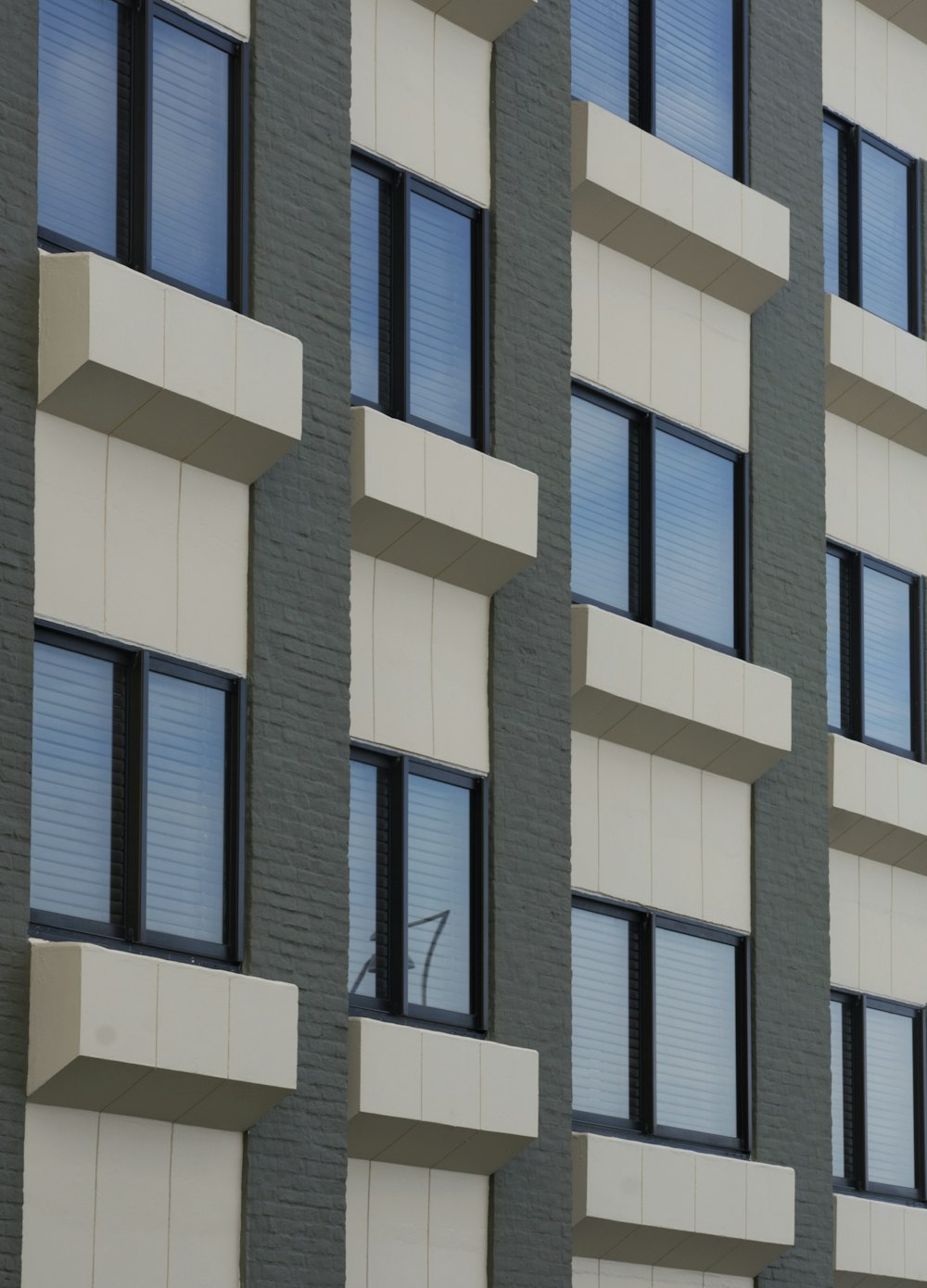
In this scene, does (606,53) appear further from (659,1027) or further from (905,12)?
(659,1027)

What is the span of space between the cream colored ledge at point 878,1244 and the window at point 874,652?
4.46m

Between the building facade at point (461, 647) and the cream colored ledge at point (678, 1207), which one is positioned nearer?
the building facade at point (461, 647)

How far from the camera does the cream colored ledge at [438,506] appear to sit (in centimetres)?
1691

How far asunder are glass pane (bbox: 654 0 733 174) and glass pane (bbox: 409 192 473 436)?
11.3ft

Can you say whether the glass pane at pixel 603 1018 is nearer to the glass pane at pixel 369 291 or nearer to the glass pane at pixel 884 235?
the glass pane at pixel 369 291

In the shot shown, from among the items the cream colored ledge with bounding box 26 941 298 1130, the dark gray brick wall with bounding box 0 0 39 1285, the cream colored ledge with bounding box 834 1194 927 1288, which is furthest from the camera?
the cream colored ledge with bounding box 834 1194 927 1288

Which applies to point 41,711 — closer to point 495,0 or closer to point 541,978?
point 541,978

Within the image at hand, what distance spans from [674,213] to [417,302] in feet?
11.4

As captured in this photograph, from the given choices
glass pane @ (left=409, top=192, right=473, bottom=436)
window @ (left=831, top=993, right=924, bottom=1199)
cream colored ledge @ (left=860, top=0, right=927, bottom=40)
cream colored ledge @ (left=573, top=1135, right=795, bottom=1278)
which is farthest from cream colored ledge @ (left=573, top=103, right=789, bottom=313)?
cream colored ledge @ (left=573, top=1135, right=795, bottom=1278)

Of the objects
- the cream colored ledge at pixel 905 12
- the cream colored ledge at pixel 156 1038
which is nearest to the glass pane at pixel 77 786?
the cream colored ledge at pixel 156 1038

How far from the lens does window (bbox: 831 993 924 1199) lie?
2181 centimetres

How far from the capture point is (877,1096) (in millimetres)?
22281

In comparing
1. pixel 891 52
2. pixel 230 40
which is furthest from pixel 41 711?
pixel 891 52

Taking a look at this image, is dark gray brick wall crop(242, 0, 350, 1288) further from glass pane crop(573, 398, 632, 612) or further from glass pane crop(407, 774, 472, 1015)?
glass pane crop(573, 398, 632, 612)
